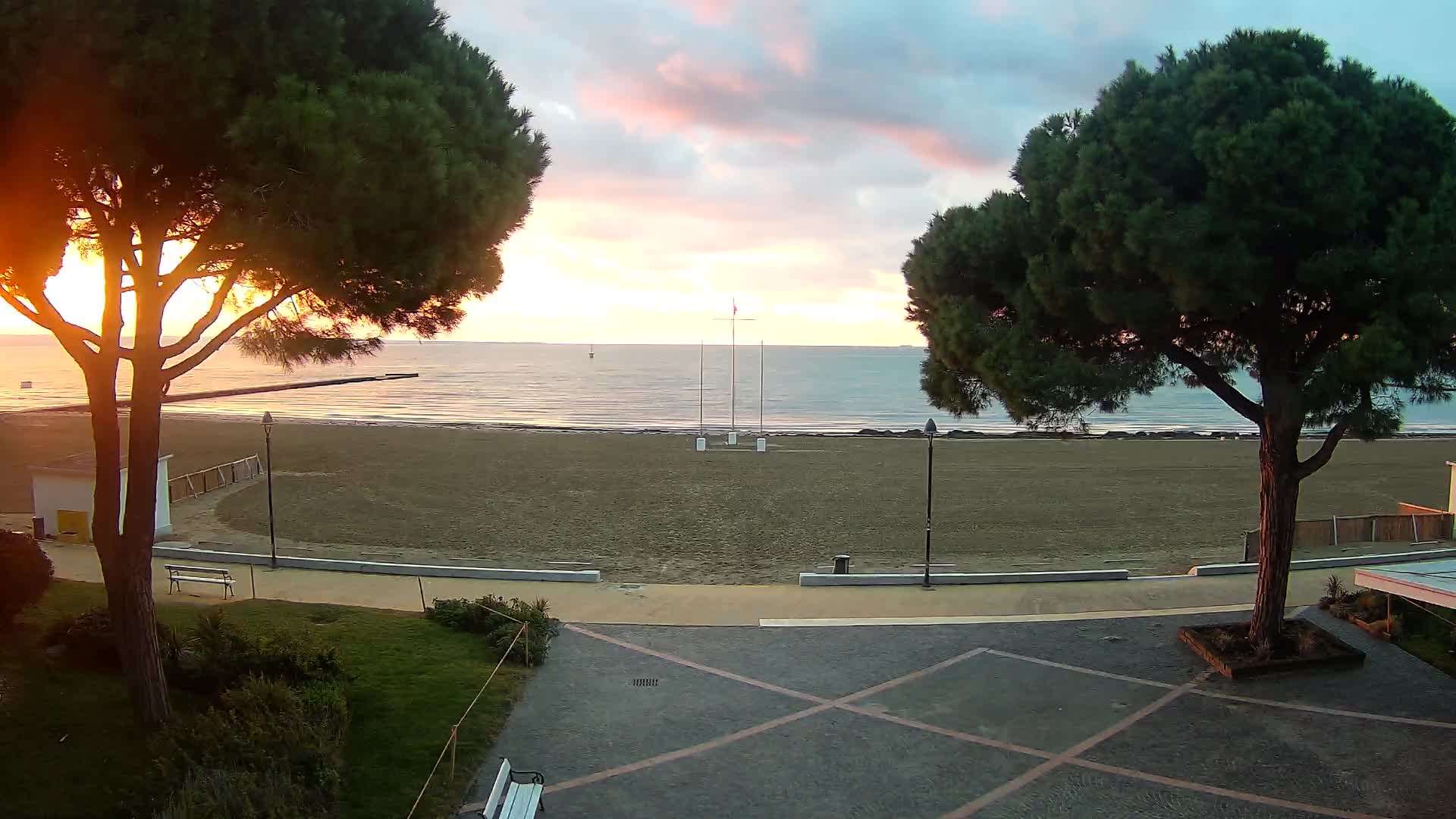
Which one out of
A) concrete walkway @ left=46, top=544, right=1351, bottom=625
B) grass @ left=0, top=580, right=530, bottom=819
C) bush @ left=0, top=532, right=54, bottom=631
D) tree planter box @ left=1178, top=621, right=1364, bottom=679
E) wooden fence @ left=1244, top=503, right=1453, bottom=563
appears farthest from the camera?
wooden fence @ left=1244, top=503, right=1453, bottom=563

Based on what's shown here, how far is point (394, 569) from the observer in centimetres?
1634

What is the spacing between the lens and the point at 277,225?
22.5ft

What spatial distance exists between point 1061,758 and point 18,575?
10415 millimetres

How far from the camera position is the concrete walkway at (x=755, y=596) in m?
13.8

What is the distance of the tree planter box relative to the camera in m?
10.9

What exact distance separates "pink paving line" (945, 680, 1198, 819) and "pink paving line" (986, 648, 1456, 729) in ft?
1.01

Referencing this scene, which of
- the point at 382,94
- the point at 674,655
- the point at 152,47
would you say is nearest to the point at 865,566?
the point at 674,655

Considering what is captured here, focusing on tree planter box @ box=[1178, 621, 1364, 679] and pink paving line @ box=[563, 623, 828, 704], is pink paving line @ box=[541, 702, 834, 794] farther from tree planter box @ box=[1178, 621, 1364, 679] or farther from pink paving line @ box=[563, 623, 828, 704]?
tree planter box @ box=[1178, 621, 1364, 679]

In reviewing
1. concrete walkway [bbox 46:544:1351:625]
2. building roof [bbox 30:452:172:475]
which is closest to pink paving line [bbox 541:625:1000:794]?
concrete walkway [bbox 46:544:1351:625]

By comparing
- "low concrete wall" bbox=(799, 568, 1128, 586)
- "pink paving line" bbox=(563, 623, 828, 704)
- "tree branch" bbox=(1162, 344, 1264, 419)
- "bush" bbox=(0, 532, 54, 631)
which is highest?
"tree branch" bbox=(1162, 344, 1264, 419)

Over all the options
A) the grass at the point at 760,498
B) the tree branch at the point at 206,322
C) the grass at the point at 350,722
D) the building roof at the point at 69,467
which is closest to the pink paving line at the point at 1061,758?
the grass at the point at 350,722

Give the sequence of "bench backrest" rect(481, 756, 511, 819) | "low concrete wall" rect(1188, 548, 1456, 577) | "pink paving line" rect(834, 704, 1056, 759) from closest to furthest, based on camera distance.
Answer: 1. "bench backrest" rect(481, 756, 511, 819)
2. "pink paving line" rect(834, 704, 1056, 759)
3. "low concrete wall" rect(1188, 548, 1456, 577)

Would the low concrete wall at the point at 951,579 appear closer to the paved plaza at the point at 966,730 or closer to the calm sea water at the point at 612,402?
the paved plaza at the point at 966,730

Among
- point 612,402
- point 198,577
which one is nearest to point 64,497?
point 198,577
